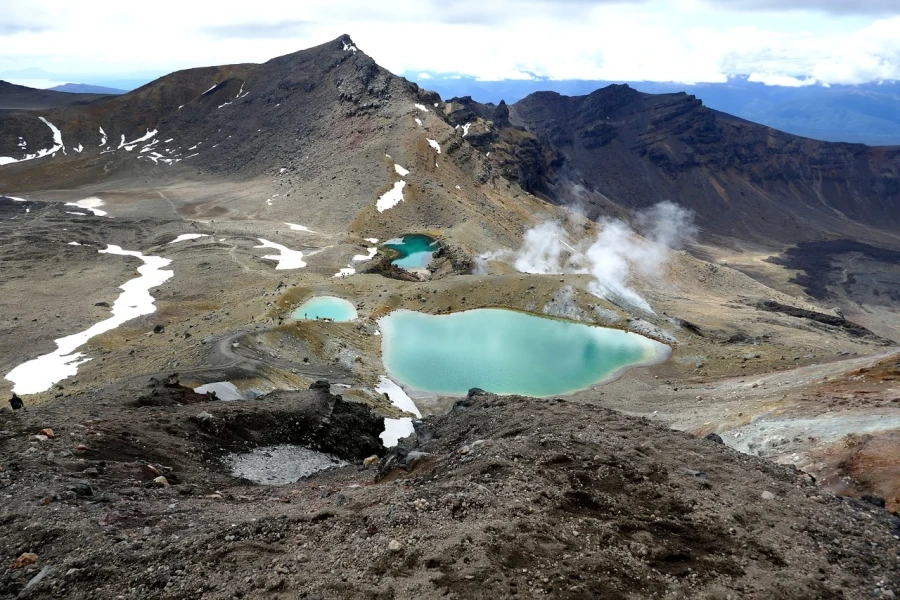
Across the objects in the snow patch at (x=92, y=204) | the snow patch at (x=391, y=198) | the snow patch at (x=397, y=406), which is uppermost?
the snow patch at (x=391, y=198)

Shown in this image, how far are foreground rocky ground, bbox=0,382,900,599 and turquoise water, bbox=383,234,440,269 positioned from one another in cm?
6913

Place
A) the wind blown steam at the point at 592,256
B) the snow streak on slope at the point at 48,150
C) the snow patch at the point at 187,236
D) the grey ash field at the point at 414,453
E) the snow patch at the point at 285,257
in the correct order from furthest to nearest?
the snow streak on slope at the point at 48,150
the snow patch at the point at 187,236
the wind blown steam at the point at 592,256
the snow patch at the point at 285,257
the grey ash field at the point at 414,453

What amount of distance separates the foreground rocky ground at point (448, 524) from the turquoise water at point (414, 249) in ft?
227

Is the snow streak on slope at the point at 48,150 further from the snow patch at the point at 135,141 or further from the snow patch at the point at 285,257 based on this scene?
the snow patch at the point at 285,257

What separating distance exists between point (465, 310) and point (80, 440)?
42689 millimetres

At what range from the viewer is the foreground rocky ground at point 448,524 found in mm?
12945

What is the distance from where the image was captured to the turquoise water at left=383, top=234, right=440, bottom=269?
90.4 m


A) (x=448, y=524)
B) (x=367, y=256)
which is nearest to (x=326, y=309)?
(x=367, y=256)

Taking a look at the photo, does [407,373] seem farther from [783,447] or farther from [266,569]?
[266,569]

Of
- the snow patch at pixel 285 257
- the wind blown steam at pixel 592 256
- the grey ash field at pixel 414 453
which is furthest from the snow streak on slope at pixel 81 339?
the wind blown steam at pixel 592 256

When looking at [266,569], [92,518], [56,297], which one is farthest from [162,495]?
[56,297]

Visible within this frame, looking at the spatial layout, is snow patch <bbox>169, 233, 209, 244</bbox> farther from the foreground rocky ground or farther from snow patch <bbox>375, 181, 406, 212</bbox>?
the foreground rocky ground

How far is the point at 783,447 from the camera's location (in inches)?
945

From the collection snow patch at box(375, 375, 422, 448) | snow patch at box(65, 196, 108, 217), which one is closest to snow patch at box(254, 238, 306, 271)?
snow patch at box(65, 196, 108, 217)
